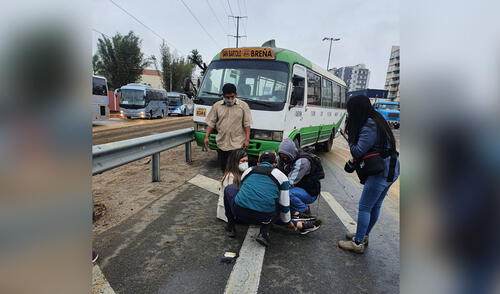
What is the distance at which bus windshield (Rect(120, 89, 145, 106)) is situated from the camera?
26312mm

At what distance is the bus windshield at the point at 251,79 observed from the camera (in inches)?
268

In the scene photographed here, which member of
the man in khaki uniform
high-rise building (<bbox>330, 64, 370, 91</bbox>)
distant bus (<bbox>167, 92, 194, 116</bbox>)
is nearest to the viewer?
the man in khaki uniform

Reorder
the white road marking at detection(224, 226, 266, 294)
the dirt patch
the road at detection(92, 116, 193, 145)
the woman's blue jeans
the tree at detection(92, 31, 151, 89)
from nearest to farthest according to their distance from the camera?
the white road marking at detection(224, 226, 266, 294) → the woman's blue jeans → the dirt patch → the road at detection(92, 116, 193, 145) → the tree at detection(92, 31, 151, 89)

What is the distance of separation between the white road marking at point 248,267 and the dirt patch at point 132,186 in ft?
5.77

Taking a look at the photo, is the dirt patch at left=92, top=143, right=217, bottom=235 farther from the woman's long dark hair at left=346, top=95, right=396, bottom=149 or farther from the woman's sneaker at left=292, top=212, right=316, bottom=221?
the woman's long dark hair at left=346, top=95, right=396, bottom=149

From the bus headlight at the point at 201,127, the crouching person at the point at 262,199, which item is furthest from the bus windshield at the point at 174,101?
the crouching person at the point at 262,199

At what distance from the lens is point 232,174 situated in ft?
13.6

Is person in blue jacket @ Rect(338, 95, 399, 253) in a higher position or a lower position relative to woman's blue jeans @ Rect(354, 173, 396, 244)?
higher

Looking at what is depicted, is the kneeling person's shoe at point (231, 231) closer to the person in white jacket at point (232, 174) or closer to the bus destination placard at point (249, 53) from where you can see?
the person in white jacket at point (232, 174)

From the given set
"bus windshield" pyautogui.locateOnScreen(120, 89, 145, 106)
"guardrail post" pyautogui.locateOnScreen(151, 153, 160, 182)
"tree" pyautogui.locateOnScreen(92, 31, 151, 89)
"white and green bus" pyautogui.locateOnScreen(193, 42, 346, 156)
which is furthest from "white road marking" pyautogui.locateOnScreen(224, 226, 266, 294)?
"tree" pyautogui.locateOnScreen(92, 31, 151, 89)
